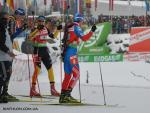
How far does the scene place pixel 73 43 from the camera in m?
9.10

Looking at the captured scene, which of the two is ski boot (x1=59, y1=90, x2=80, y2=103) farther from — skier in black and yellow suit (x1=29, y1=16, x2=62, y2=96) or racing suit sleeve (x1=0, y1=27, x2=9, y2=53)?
racing suit sleeve (x1=0, y1=27, x2=9, y2=53)

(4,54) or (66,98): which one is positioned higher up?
(4,54)

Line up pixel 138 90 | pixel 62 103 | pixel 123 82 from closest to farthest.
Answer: pixel 62 103
pixel 138 90
pixel 123 82

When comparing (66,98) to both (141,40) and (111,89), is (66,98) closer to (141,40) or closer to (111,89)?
(111,89)

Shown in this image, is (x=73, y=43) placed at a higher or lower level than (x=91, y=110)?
higher

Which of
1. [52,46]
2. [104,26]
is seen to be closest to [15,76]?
[52,46]

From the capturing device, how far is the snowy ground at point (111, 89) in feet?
27.7

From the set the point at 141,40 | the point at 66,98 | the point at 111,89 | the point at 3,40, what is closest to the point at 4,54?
the point at 3,40

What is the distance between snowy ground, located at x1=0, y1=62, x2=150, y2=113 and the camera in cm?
845

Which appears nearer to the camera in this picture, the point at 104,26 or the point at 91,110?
the point at 91,110

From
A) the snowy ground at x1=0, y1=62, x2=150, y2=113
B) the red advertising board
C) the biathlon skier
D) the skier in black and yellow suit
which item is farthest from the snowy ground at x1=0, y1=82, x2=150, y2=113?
the red advertising board

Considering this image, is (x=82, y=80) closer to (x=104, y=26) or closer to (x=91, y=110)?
(x=91, y=110)

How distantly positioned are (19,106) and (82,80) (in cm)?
540

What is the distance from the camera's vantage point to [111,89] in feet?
37.8
